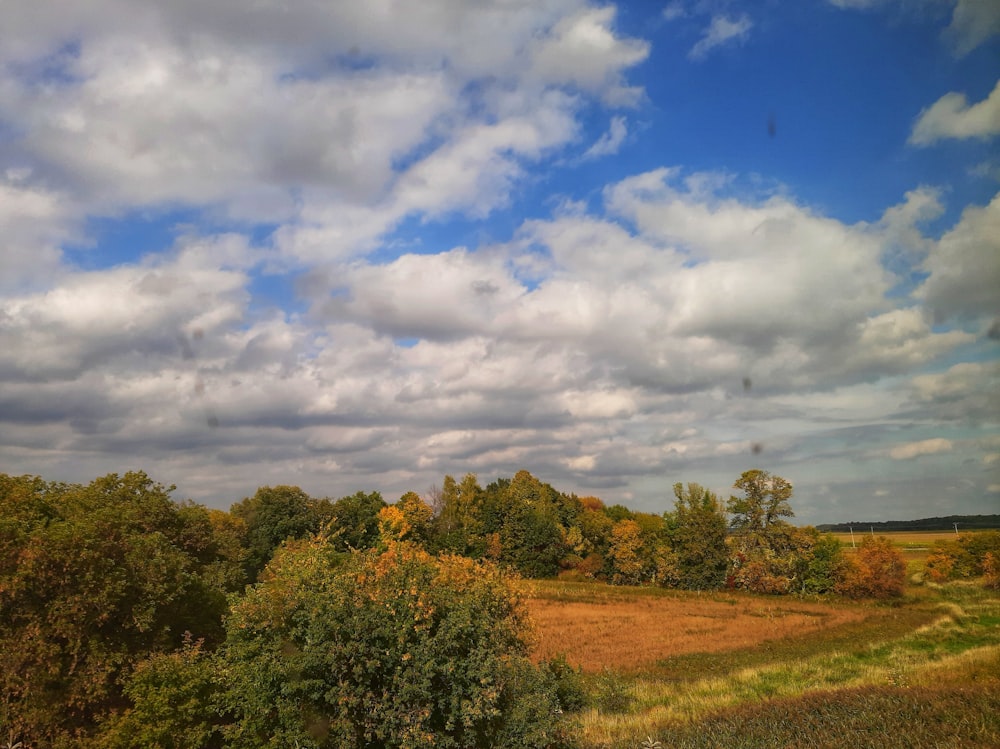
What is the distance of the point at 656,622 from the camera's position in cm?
6081

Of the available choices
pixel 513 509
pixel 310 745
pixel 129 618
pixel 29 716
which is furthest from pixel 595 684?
pixel 513 509

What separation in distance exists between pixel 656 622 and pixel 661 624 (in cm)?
130

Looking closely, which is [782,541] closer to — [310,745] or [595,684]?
[595,684]

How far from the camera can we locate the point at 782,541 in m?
89.0

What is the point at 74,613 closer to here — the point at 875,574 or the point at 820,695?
the point at 820,695

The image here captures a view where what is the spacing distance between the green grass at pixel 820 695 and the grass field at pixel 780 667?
75 mm

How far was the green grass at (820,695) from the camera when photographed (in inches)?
709

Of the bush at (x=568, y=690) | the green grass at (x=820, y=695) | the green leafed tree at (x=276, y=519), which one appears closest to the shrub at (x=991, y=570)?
the green grass at (x=820, y=695)

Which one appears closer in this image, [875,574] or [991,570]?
[875,574]

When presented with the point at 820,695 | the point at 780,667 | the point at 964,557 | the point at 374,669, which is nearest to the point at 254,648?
the point at 374,669

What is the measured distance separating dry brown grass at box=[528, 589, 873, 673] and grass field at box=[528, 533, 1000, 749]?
18 centimetres

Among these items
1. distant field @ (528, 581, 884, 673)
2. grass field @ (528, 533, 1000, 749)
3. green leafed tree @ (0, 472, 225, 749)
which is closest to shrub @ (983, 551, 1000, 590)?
grass field @ (528, 533, 1000, 749)

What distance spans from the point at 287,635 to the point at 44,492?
19.4m

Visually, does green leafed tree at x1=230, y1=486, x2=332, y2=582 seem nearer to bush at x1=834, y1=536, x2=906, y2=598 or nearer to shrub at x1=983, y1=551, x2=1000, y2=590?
bush at x1=834, y1=536, x2=906, y2=598
